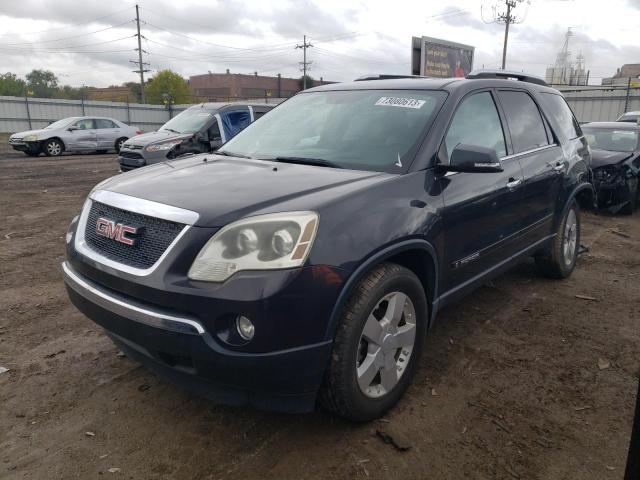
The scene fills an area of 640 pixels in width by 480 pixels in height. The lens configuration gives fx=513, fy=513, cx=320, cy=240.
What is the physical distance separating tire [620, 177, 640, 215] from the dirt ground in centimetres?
516

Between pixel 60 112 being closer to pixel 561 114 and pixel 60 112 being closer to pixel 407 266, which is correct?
pixel 561 114

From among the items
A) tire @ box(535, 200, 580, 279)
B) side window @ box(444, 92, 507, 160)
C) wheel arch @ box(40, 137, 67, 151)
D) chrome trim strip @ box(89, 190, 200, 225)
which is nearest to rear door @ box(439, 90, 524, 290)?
side window @ box(444, 92, 507, 160)

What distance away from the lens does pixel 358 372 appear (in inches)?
101

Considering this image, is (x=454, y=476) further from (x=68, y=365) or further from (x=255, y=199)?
(x=68, y=365)

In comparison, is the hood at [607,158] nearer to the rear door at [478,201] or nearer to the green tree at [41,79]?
the rear door at [478,201]

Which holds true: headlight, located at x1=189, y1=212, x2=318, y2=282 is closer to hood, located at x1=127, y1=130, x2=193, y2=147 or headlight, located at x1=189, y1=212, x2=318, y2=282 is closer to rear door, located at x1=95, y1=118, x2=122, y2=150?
hood, located at x1=127, y1=130, x2=193, y2=147

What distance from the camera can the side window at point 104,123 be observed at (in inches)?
764

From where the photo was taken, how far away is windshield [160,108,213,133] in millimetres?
10766

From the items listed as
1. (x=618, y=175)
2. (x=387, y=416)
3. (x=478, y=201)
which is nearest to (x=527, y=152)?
(x=478, y=201)

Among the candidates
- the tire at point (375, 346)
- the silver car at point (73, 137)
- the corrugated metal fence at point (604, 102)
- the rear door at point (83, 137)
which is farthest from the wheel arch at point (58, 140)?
the corrugated metal fence at point (604, 102)

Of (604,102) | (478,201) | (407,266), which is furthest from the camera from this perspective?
(604,102)

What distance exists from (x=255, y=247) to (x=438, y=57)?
24344mm

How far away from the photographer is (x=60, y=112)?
96.4 ft

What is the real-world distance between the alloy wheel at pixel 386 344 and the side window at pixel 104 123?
1934cm
